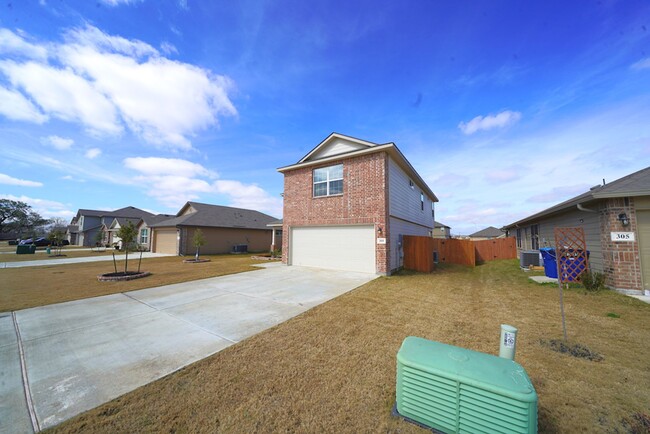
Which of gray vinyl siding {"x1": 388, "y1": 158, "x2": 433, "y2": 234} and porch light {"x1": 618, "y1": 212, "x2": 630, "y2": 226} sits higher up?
gray vinyl siding {"x1": 388, "y1": 158, "x2": 433, "y2": 234}

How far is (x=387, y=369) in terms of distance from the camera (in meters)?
3.33

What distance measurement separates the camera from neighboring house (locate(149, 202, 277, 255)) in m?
23.0

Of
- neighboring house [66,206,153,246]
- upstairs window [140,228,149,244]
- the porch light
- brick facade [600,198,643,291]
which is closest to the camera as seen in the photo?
brick facade [600,198,643,291]

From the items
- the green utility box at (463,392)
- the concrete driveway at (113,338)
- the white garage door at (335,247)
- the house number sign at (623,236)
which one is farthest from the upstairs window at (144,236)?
the house number sign at (623,236)

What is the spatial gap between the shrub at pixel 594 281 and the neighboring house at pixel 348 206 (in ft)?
20.8

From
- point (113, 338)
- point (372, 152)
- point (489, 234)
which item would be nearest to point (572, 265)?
point (372, 152)

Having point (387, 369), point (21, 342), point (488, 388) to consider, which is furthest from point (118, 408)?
point (488, 388)

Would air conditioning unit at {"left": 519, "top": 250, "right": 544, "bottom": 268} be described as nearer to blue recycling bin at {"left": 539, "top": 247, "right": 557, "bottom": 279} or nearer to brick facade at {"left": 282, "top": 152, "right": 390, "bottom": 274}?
blue recycling bin at {"left": 539, "top": 247, "right": 557, "bottom": 279}

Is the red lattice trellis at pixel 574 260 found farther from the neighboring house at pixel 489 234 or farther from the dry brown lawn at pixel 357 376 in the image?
the neighboring house at pixel 489 234

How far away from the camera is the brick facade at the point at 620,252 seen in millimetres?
7289

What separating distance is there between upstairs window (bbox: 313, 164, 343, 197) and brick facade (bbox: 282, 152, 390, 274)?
24 cm

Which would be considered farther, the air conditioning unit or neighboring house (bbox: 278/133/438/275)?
the air conditioning unit

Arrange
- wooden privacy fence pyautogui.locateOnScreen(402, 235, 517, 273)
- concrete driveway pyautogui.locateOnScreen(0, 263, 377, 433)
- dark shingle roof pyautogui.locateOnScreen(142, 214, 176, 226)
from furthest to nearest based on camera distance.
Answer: dark shingle roof pyautogui.locateOnScreen(142, 214, 176, 226) → wooden privacy fence pyautogui.locateOnScreen(402, 235, 517, 273) → concrete driveway pyautogui.locateOnScreen(0, 263, 377, 433)

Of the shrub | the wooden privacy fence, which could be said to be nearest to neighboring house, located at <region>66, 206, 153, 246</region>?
the wooden privacy fence
